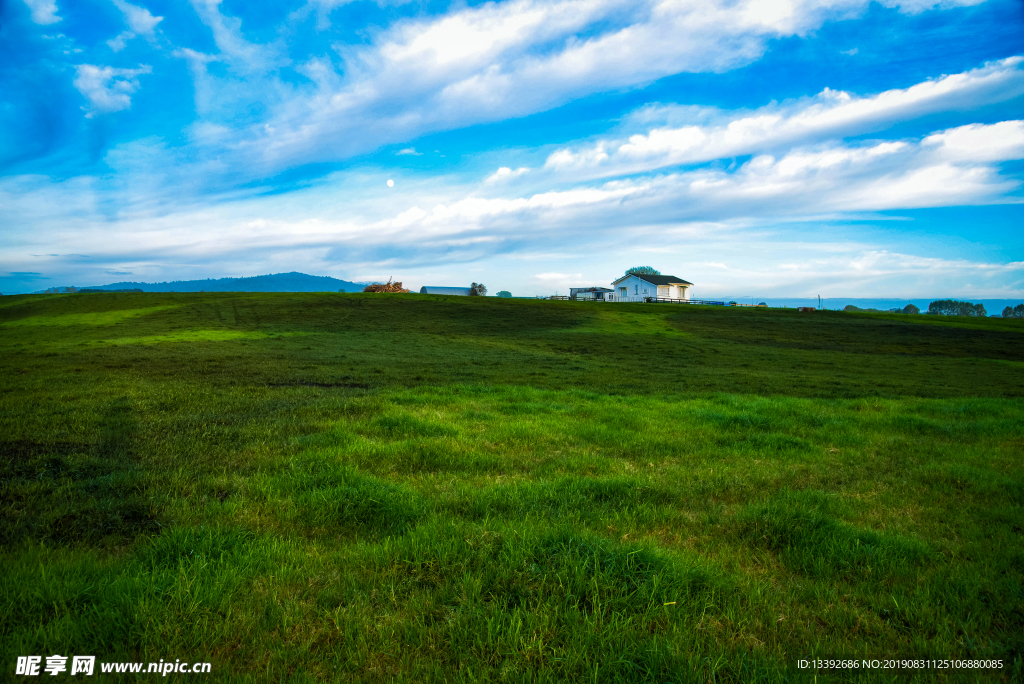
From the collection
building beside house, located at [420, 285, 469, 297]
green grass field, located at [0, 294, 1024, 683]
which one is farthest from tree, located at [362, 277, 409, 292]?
green grass field, located at [0, 294, 1024, 683]

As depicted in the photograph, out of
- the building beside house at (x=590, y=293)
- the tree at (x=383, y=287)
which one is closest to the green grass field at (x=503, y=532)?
the tree at (x=383, y=287)

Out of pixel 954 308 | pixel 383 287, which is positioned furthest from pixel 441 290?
pixel 954 308

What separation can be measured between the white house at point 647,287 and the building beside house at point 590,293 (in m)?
5.10

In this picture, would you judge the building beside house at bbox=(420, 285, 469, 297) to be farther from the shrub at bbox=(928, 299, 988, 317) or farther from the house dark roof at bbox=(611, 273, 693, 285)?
the shrub at bbox=(928, 299, 988, 317)

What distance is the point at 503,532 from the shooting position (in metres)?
5.16

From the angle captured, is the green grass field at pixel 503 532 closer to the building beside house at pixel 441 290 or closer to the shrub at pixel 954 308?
the building beside house at pixel 441 290

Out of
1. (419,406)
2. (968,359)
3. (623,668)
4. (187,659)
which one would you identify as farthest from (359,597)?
(968,359)

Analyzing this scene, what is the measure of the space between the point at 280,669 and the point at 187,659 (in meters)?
0.68

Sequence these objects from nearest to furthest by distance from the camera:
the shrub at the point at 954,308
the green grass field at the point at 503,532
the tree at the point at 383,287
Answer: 1. the green grass field at the point at 503,532
2. the tree at the point at 383,287
3. the shrub at the point at 954,308

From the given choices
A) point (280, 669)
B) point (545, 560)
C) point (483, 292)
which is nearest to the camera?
point (280, 669)

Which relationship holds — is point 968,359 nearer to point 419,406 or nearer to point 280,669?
point 419,406

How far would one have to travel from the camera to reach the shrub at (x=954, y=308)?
147800 millimetres

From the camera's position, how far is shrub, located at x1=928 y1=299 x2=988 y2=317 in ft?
485

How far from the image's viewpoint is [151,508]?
230 inches
